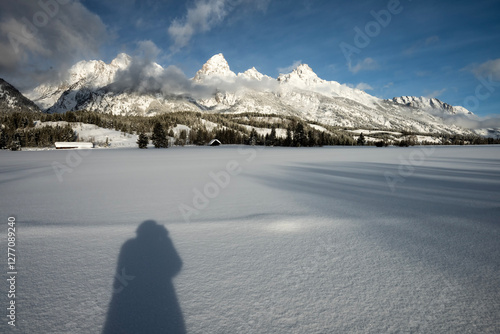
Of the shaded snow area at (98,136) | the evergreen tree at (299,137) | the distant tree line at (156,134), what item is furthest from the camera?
the shaded snow area at (98,136)

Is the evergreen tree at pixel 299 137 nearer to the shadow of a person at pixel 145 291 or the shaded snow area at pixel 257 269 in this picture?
the shaded snow area at pixel 257 269

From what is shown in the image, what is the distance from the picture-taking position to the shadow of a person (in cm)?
198

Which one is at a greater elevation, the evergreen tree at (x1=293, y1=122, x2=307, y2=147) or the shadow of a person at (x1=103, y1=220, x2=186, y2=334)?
the evergreen tree at (x1=293, y1=122, x2=307, y2=147)

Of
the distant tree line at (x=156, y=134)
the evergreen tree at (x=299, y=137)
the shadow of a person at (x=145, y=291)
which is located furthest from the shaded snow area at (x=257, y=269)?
the evergreen tree at (x=299, y=137)

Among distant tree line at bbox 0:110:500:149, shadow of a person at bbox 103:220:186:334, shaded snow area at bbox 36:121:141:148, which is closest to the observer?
shadow of a person at bbox 103:220:186:334

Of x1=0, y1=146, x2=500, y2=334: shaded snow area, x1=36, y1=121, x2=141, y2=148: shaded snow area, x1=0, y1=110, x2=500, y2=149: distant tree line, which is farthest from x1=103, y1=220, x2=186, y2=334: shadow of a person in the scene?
x1=36, y1=121, x2=141, y2=148: shaded snow area

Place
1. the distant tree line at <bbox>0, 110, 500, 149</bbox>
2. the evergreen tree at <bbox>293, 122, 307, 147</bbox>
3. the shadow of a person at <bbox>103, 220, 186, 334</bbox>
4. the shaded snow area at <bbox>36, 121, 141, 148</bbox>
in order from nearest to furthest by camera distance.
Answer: the shadow of a person at <bbox>103, 220, 186, 334</bbox>, the distant tree line at <bbox>0, 110, 500, 149</bbox>, the evergreen tree at <bbox>293, 122, 307, 147</bbox>, the shaded snow area at <bbox>36, 121, 141, 148</bbox>

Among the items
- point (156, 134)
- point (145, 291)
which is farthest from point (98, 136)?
point (145, 291)

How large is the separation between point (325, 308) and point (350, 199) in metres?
4.80

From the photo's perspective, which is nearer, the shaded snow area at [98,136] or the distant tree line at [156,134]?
the distant tree line at [156,134]

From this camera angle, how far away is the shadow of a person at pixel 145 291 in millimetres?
1976

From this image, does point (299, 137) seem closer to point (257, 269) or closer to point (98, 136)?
point (257, 269)

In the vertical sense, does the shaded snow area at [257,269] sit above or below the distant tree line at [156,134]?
below

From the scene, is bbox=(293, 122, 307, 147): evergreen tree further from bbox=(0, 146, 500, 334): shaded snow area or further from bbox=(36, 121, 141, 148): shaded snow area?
bbox=(0, 146, 500, 334): shaded snow area
